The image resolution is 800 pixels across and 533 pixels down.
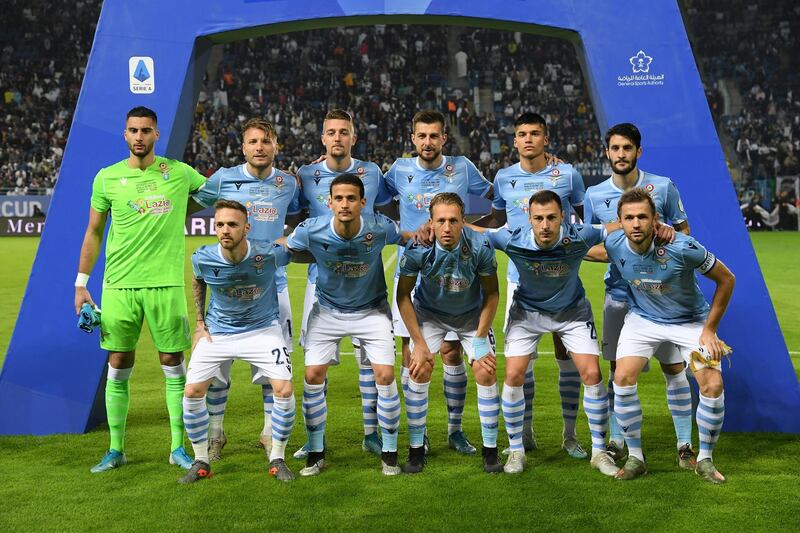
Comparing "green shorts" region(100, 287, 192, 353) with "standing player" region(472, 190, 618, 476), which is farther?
"green shorts" region(100, 287, 192, 353)

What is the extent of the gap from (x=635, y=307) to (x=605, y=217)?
2.19 feet

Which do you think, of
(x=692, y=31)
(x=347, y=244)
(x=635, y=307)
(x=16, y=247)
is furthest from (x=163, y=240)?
(x=692, y=31)

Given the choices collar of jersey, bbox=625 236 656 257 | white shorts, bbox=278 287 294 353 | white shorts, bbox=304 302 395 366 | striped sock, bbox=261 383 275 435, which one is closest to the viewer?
collar of jersey, bbox=625 236 656 257

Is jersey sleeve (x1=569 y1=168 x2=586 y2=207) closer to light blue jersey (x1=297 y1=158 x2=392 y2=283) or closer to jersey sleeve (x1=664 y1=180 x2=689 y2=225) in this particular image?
jersey sleeve (x1=664 y1=180 x2=689 y2=225)

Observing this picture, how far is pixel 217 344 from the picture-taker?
5547 mm

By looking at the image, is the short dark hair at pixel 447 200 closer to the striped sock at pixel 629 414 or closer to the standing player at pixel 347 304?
the standing player at pixel 347 304

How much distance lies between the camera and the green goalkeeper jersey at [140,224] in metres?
5.75

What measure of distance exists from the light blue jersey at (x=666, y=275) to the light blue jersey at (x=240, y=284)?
2.11 meters

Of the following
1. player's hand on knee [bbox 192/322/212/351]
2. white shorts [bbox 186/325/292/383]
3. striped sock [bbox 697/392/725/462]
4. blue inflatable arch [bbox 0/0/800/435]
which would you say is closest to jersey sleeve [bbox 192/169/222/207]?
blue inflatable arch [bbox 0/0/800/435]

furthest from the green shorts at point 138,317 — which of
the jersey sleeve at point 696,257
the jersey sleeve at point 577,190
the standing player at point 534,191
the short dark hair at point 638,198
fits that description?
the jersey sleeve at point 696,257

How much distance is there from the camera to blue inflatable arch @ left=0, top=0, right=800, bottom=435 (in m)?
6.35

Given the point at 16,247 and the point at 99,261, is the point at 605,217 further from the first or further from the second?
the point at 16,247

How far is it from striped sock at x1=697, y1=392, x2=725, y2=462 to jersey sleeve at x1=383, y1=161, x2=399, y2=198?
8.26 ft

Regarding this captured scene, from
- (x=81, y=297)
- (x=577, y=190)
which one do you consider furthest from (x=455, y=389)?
(x=81, y=297)
